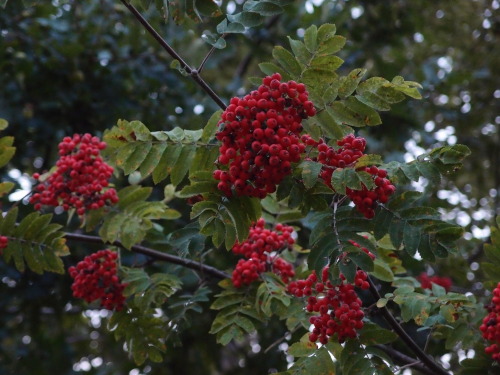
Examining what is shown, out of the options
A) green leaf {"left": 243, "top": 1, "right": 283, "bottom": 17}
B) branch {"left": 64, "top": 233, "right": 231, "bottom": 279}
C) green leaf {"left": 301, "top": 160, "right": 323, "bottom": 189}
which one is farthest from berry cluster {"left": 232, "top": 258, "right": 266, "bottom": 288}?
green leaf {"left": 243, "top": 1, "right": 283, "bottom": 17}

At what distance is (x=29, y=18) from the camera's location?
5629mm

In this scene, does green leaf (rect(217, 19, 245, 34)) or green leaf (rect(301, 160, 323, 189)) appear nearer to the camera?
green leaf (rect(301, 160, 323, 189))

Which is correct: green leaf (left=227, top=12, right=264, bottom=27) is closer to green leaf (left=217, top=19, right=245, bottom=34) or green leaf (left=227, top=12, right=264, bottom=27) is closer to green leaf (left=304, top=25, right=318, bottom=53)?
green leaf (left=217, top=19, right=245, bottom=34)

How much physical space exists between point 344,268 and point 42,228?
66.6 inches

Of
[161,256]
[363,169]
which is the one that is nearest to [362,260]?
[363,169]

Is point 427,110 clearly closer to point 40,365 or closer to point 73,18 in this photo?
point 73,18

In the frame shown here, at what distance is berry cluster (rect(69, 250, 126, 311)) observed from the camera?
353 centimetres

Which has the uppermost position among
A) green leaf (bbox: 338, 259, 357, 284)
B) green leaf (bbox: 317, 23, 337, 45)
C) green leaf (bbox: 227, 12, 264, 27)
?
green leaf (bbox: 317, 23, 337, 45)

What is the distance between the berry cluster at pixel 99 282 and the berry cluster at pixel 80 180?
11.5 inches

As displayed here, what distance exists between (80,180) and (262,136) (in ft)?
5.00

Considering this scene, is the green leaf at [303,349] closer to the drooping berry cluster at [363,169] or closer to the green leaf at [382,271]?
the green leaf at [382,271]

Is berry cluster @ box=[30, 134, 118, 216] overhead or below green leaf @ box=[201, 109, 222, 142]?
below

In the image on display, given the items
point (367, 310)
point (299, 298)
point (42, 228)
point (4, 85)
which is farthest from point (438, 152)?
point (4, 85)

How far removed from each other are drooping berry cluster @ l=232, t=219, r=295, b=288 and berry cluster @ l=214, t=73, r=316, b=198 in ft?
3.01
